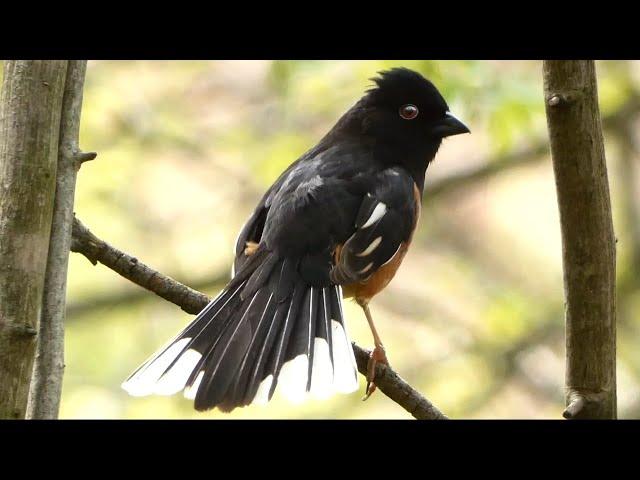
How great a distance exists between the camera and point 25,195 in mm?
1926

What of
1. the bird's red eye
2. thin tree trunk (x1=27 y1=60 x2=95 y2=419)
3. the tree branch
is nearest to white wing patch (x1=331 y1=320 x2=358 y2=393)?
the tree branch

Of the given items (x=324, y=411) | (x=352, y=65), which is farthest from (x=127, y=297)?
(x=352, y=65)

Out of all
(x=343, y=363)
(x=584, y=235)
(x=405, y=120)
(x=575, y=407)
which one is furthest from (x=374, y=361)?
(x=405, y=120)

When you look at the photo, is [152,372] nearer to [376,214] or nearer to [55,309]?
[55,309]

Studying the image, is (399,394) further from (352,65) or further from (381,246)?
(352,65)

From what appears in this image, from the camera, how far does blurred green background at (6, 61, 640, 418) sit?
6.16m

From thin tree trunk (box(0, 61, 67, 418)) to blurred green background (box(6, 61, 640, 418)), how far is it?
3421mm

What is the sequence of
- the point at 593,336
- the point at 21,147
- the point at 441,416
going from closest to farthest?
the point at 21,147, the point at 593,336, the point at 441,416

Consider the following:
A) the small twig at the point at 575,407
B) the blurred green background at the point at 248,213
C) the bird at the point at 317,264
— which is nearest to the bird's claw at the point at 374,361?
the bird at the point at 317,264

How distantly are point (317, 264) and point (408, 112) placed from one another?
4.21 feet

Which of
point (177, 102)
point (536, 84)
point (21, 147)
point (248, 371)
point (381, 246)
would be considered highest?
point (177, 102)

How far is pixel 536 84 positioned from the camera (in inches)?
215
